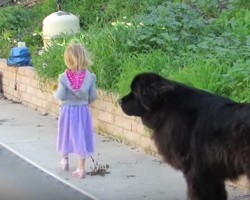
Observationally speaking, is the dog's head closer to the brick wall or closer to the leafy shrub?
the brick wall

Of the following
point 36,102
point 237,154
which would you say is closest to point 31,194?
point 237,154

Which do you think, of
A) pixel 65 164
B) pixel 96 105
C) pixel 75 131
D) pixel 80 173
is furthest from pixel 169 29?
pixel 80 173

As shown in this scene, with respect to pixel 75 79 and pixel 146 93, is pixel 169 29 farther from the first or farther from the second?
pixel 146 93

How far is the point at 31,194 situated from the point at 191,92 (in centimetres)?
223

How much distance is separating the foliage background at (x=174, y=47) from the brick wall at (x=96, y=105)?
24cm

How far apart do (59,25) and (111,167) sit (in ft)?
18.8

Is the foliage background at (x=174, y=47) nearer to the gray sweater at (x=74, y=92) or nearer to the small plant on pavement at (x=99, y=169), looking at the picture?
the gray sweater at (x=74, y=92)

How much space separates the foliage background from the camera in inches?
334

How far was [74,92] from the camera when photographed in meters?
8.09

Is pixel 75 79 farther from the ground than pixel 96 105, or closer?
farther from the ground

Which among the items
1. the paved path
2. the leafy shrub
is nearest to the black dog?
the paved path

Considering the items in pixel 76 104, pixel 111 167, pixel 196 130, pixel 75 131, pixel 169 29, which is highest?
pixel 169 29

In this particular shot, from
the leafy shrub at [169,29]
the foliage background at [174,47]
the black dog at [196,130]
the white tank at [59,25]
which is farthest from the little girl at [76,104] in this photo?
the white tank at [59,25]

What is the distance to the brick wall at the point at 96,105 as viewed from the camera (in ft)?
29.8
